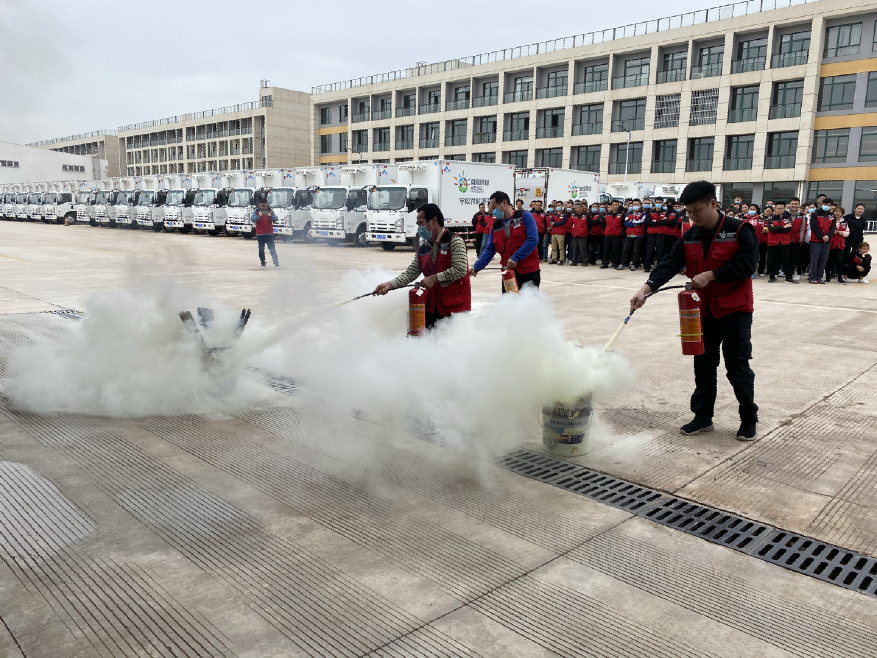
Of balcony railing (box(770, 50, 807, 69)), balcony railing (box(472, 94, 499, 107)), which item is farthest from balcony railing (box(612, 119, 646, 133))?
balcony railing (box(472, 94, 499, 107))

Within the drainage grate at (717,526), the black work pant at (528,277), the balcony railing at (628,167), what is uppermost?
the balcony railing at (628,167)

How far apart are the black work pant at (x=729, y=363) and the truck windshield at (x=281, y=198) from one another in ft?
79.8

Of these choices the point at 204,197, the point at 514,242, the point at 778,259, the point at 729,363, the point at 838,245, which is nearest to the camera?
the point at 729,363

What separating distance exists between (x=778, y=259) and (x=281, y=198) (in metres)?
19.4

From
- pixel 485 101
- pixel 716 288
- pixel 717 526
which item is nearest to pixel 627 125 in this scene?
pixel 485 101

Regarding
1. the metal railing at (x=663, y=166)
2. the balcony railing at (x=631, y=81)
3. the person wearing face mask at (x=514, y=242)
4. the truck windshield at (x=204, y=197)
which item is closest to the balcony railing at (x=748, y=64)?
the balcony railing at (x=631, y=81)

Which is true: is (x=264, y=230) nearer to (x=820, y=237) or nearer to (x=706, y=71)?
Answer: (x=820, y=237)

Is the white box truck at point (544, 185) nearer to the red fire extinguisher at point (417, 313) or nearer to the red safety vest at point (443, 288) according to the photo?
the red safety vest at point (443, 288)

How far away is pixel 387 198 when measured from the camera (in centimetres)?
2464

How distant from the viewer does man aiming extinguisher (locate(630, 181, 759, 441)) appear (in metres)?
4.86

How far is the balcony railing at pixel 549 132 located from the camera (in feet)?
171

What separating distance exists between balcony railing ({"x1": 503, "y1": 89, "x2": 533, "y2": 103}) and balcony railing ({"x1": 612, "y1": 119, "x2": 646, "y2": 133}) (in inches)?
Result: 318

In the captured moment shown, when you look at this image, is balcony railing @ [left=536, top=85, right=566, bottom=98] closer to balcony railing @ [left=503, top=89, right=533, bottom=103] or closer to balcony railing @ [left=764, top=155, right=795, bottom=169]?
balcony railing @ [left=503, top=89, right=533, bottom=103]

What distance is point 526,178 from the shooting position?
28.3 meters
